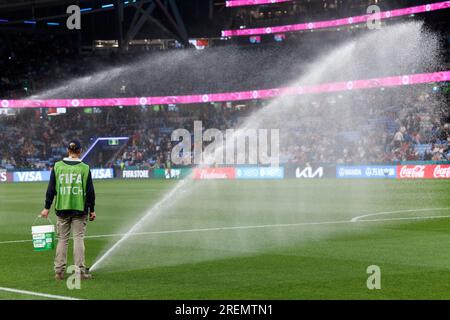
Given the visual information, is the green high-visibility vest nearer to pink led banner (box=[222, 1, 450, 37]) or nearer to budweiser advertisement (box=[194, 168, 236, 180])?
budweiser advertisement (box=[194, 168, 236, 180])

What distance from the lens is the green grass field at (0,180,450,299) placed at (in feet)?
38.0

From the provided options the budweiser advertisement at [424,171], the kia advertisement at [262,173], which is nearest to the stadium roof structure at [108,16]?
the kia advertisement at [262,173]

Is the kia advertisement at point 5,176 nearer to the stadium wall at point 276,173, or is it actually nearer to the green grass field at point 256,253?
the stadium wall at point 276,173

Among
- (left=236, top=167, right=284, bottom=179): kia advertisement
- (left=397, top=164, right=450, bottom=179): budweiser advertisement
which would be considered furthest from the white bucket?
(left=236, top=167, right=284, bottom=179): kia advertisement

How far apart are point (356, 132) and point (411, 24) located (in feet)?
49.4

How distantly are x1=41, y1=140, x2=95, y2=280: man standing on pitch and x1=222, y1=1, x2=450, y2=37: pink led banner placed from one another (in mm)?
55303

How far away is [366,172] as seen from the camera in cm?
5481

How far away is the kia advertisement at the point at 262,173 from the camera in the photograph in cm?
5784

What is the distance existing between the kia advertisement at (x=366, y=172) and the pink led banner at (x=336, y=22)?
52.0 ft

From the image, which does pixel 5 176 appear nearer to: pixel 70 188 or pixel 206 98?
pixel 206 98

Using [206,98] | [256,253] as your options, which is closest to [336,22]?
[206,98]

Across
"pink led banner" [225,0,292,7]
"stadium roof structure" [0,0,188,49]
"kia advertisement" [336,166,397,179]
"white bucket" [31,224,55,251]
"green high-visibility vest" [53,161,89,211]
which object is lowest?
"white bucket" [31,224,55,251]

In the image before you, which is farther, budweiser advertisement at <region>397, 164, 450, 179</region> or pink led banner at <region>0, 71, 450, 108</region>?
pink led banner at <region>0, 71, 450, 108</region>

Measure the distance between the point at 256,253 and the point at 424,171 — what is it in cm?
3759
